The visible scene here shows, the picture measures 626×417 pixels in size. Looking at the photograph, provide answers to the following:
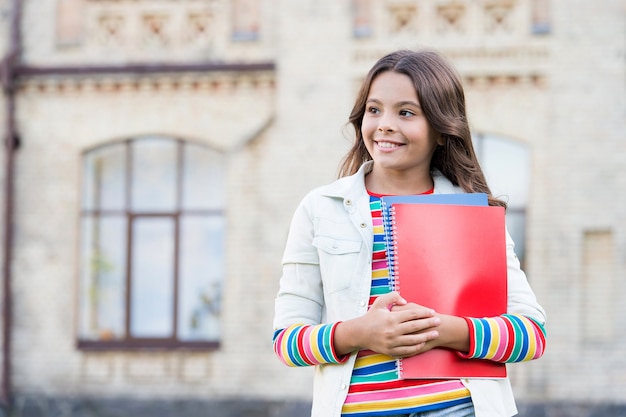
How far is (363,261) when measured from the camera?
9.16ft

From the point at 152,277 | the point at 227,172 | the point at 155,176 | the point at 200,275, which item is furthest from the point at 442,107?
the point at 152,277

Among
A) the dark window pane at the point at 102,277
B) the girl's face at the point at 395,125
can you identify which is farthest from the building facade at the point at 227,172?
the girl's face at the point at 395,125

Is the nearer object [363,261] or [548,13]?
[363,261]

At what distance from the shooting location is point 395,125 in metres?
2.84

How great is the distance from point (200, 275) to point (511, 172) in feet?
12.8

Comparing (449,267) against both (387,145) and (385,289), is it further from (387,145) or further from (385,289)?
(387,145)

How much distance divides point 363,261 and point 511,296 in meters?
0.44

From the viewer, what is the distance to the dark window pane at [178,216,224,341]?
12.1m

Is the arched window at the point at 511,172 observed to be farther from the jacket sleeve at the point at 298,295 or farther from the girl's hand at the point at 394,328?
the girl's hand at the point at 394,328

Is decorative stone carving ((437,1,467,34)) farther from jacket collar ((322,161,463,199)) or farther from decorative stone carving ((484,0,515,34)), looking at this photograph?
jacket collar ((322,161,463,199))

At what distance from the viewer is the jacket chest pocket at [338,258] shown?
2.77m

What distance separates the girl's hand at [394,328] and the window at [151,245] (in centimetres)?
957

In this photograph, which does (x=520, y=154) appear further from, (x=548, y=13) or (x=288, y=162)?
(x=288, y=162)

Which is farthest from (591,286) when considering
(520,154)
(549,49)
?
(549,49)
